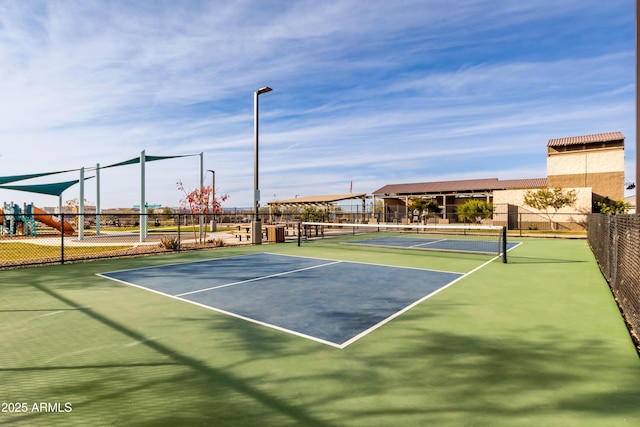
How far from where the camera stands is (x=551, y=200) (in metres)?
30.9

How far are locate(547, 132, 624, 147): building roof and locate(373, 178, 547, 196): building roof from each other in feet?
28.7

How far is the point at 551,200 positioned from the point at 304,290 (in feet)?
104

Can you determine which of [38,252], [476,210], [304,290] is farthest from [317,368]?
[476,210]

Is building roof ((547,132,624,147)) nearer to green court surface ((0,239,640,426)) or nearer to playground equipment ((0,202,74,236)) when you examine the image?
green court surface ((0,239,640,426))

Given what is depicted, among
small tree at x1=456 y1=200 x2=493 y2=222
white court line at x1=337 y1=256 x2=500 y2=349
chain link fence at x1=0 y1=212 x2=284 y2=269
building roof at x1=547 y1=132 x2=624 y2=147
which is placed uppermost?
building roof at x1=547 y1=132 x2=624 y2=147

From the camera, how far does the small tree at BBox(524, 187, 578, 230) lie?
30422 mm

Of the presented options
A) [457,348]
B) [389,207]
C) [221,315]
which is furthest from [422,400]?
[389,207]

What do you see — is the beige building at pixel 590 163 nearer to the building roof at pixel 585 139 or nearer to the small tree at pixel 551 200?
the building roof at pixel 585 139

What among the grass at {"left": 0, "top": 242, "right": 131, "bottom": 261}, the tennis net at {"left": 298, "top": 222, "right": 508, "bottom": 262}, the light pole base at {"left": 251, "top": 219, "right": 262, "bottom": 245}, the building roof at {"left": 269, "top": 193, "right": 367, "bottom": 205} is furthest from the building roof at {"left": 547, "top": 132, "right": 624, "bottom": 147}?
the grass at {"left": 0, "top": 242, "right": 131, "bottom": 261}

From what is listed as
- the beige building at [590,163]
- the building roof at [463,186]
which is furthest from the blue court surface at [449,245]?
the building roof at [463,186]

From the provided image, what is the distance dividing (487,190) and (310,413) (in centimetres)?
4808

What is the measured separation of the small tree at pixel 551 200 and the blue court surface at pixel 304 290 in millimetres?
27149

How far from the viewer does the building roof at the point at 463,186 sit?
47188 mm

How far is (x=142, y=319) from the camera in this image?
18.4ft
